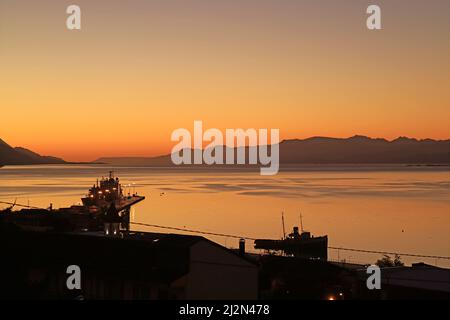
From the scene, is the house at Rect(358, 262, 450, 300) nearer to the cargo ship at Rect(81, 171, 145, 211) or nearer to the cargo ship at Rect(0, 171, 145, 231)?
the cargo ship at Rect(0, 171, 145, 231)

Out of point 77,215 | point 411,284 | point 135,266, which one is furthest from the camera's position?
point 77,215

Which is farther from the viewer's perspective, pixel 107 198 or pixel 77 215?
pixel 107 198

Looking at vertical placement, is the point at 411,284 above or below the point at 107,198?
above

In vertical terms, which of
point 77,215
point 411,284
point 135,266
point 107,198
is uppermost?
point 135,266

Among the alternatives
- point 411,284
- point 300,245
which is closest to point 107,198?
point 300,245

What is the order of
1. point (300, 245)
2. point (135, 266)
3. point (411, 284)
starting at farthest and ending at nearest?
point (300, 245), point (411, 284), point (135, 266)

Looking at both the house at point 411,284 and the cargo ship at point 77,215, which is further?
the cargo ship at point 77,215

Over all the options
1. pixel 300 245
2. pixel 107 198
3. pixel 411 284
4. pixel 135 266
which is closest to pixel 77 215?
pixel 300 245

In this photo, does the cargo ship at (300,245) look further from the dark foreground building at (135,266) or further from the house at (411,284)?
the dark foreground building at (135,266)

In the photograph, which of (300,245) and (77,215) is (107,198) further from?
(300,245)

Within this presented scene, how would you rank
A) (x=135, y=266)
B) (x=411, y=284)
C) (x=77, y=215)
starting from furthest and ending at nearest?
(x=77, y=215), (x=411, y=284), (x=135, y=266)

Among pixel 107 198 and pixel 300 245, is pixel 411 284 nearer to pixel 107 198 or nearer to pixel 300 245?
pixel 300 245

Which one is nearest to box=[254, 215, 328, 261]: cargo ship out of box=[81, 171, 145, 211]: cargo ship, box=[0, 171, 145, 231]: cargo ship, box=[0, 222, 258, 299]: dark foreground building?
box=[0, 171, 145, 231]: cargo ship

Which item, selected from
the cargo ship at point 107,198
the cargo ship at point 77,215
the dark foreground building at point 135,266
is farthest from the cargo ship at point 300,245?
the cargo ship at point 107,198
